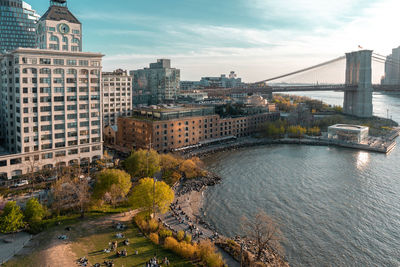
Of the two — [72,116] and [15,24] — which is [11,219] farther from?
[15,24]

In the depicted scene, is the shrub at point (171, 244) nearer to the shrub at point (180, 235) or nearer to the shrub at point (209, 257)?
the shrub at point (180, 235)

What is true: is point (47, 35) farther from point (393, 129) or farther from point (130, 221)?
point (393, 129)

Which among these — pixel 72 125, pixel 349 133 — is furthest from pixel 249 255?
pixel 349 133

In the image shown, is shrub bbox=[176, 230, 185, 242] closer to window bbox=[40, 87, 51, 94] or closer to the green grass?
the green grass

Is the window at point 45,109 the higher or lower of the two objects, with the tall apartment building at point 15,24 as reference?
lower

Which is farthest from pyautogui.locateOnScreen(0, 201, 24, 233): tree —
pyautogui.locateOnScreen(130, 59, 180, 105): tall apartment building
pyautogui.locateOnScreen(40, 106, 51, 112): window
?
pyautogui.locateOnScreen(130, 59, 180, 105): tall apartment building

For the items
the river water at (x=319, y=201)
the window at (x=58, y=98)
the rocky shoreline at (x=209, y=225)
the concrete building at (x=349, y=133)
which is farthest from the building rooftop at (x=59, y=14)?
the concrete building at (x=349, y=133)

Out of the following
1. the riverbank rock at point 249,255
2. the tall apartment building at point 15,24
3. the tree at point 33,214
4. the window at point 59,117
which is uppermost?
the tall apartment building at point 15,24
